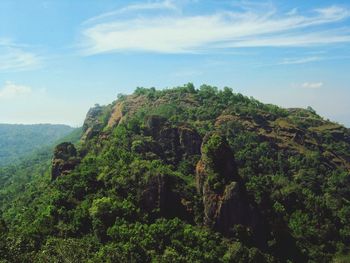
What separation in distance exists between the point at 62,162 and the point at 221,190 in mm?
36520

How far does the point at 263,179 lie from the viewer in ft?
362

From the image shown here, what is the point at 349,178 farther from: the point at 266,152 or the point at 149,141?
the point at 149,141

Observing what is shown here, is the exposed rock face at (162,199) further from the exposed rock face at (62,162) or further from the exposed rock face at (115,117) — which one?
the exposed rock face at (115,117)

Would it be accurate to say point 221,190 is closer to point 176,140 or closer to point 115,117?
point 176,140

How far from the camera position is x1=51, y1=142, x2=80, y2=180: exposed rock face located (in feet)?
319

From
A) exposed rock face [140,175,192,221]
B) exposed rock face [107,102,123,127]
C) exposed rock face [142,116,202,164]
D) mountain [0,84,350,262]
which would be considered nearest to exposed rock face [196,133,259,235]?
mountain [0,84,350,262]

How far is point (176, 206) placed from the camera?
8119 centimetres

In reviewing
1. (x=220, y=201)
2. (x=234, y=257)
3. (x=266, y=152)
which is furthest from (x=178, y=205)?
(x=266, y=152)

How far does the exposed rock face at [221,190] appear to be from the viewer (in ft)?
252

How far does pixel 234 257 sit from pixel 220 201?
10.1 m

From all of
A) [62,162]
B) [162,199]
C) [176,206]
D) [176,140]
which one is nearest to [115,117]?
[176,140]

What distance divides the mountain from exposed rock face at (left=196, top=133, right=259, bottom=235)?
0.54ft

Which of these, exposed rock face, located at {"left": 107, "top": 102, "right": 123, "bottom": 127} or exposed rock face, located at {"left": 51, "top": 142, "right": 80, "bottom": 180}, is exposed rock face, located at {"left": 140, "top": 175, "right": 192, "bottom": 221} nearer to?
exposed rock face, located at {"left": 51, "top": 142, "right": 80, "bottom": 180}

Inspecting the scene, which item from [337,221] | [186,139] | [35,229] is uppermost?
[186,139]
